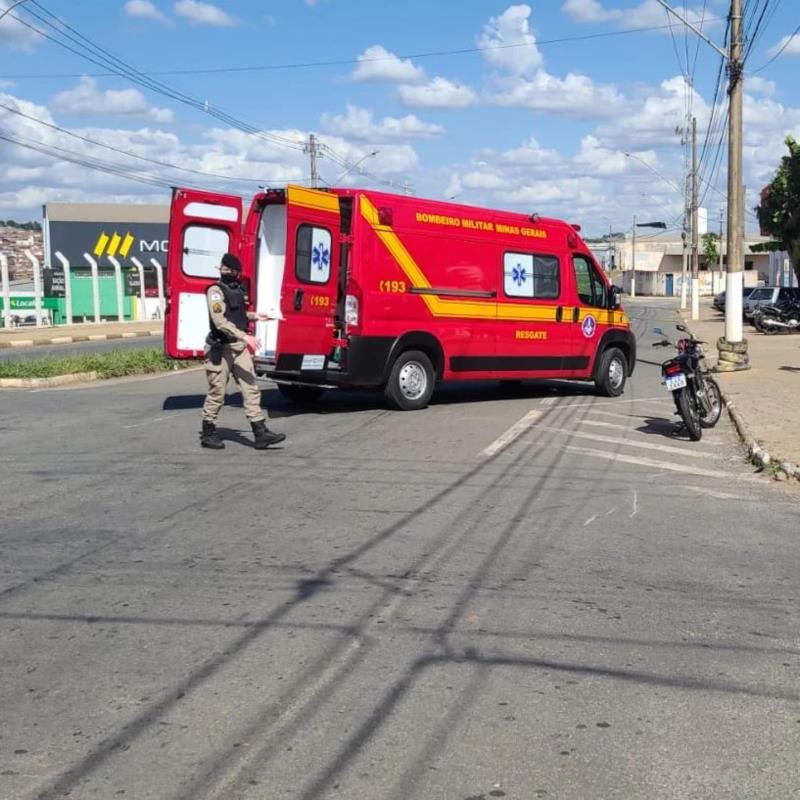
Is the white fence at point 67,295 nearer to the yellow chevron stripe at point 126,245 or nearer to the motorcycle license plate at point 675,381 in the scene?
the yellow chevron stripe at point 126,245

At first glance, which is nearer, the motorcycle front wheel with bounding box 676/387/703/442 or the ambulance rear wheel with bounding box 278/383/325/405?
the motorcycle front wheel with bounding box 676/387/703/442

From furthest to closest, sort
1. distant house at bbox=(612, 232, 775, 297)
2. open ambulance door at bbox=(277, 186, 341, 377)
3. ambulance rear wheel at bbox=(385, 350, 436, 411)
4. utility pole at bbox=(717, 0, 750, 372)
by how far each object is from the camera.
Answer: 1. distant house at bbox=(612, 232, 775, 297)
2. utility pole at bbox=(717, 0, 750, 372)
3. ambulance rear wheel at bbox=(385, 350, 436, 411)
4. open ambulance door at bbox=(277, 186, 341, 377)

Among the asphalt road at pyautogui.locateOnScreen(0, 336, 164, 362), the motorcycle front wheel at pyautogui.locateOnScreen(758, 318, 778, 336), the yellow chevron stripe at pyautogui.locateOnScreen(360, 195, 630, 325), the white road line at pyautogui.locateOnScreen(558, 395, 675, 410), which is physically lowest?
the white road line at pyautogui.locateOnScreen(558, 395, 675, 410)

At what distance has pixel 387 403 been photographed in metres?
13.4

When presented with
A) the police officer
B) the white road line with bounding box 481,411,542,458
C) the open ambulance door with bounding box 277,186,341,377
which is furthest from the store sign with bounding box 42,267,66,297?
the police officer

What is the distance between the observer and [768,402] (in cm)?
1435

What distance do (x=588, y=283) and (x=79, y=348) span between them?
55.3ft

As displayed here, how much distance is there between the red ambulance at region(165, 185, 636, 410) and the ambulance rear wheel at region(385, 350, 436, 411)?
0.05 ft

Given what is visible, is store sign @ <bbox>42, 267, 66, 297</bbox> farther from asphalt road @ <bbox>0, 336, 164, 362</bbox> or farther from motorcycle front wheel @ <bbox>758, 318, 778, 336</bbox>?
motorcycle front wheel @ <bbox>758, 318, 778, 336</bbox>

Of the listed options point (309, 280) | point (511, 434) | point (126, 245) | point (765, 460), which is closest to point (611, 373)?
point (511, 434)

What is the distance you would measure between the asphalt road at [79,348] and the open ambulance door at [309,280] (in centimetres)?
1254

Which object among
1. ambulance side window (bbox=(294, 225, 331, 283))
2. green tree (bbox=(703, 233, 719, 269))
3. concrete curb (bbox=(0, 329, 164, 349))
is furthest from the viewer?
green tree (bbox=(703, 233, 719, 269))

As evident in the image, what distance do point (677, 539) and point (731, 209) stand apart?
14.3 metres

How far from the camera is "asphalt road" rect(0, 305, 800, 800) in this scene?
3639 millimetres
